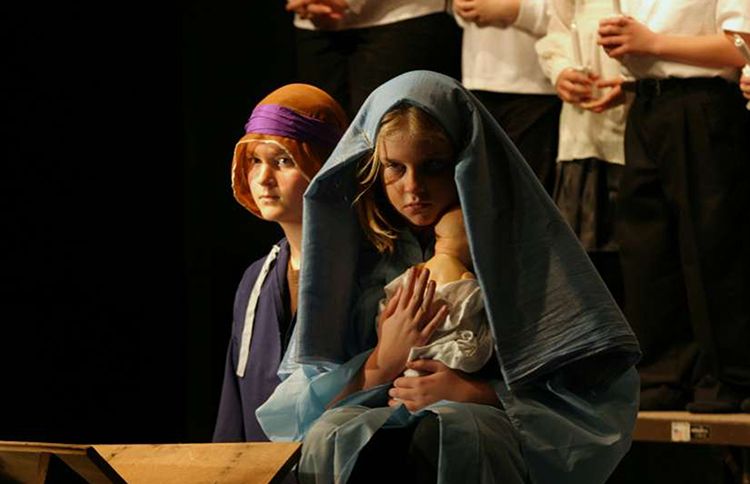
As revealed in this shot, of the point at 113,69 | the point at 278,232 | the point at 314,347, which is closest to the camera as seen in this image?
the point at 314,347

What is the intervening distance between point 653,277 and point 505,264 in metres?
1.35

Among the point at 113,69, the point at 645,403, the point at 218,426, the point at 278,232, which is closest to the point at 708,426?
the point at 645,403

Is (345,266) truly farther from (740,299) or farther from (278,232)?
(278,232)

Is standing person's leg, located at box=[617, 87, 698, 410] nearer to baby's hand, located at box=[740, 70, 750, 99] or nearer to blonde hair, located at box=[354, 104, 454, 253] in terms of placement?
baby's hand, located at box=[740, 70, 750, 99]

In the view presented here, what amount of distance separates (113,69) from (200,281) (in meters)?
0.71

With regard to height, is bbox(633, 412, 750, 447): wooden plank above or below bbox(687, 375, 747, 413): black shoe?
below

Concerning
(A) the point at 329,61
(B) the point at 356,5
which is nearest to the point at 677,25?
(B) the point at 356,5

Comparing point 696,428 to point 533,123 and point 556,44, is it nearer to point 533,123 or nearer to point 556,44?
point 533,123

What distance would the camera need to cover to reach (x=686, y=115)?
145 inches

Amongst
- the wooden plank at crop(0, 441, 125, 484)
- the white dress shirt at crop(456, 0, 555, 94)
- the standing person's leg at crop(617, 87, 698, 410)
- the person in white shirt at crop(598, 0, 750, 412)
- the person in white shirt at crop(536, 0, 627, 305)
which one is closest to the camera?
Answer: the wooden plank at crop(0, 441, 125, 484)

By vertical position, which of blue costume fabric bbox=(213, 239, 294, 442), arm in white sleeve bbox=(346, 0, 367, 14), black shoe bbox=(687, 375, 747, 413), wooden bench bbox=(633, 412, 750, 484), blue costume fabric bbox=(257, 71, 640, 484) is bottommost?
wooden bench bbox=(633, 412, 750, 484)

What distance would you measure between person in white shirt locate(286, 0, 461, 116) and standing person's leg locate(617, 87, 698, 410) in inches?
22.7

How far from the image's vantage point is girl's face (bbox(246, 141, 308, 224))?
3129 mm

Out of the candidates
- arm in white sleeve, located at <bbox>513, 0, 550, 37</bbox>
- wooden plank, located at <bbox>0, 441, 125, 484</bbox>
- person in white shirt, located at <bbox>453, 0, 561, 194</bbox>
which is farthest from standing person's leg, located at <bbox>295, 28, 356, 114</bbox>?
wooden plank, located at <bbox>0, 441, 125, 484</bbox>
